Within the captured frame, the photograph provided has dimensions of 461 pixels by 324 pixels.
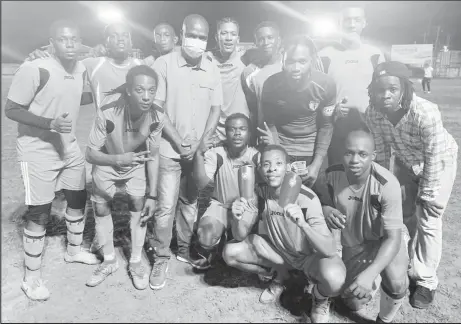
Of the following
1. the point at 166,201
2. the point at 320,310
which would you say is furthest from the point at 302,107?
the point at 320,310

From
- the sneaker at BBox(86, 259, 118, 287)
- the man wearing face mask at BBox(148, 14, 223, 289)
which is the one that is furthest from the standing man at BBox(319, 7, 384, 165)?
the sneaker at BBox(86, 259, 118, 287)

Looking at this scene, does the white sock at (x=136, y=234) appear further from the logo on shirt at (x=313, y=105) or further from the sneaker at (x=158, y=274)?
the logo on shirt at (x=313, y=105)

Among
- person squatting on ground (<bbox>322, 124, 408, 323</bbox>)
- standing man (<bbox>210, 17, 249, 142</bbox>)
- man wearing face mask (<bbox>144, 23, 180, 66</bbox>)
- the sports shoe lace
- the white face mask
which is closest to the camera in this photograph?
person squatting on ground (<bbox>322, 124, 408, 323</bbox>)

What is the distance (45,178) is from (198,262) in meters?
1.74

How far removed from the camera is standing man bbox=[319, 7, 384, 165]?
164 inches

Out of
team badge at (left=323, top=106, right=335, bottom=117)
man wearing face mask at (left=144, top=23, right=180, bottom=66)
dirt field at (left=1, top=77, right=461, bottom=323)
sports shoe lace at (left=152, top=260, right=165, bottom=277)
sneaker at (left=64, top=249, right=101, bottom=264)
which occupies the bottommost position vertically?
dirt field at (left=1, top=77, right=461, bottom=323)

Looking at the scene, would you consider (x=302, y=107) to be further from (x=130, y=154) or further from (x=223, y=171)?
(x=130, y=154)

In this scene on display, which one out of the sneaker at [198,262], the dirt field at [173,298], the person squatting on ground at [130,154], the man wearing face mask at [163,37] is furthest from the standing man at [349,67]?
the man wearing face mask at [163,37]

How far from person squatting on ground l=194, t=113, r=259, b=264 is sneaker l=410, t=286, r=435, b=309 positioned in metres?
1.77

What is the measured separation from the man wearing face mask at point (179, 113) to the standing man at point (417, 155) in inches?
64.4

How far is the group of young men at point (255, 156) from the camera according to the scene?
320cm

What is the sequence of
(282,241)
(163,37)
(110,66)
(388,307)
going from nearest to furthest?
(388,307) < (282,241) < (110,66) < (163,37)

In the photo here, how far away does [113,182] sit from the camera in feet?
12.5

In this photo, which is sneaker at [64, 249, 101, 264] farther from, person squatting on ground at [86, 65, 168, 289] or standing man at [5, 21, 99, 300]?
standing man at [5, 21, 99, 300]
